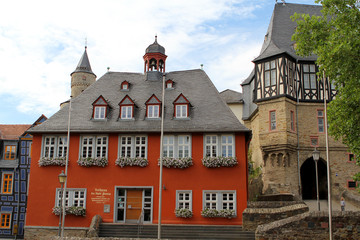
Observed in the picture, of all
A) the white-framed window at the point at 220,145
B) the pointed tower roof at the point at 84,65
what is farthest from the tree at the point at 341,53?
the pointed tower roof at the point at 84,65

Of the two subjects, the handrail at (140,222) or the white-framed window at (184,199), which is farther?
the white-framed window at (184,199)

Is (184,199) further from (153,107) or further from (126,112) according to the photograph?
(126,112)

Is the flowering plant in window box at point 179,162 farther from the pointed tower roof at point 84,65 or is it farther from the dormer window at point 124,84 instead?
the pointed tower roof at point 84,65

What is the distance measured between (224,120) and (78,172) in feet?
31.4

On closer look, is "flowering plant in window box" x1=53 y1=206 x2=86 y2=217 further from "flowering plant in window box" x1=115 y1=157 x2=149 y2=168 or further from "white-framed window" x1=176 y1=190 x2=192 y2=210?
"white-framed window" x1=176 y1=190 x2=192 y2=210

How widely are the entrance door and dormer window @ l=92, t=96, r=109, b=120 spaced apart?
17.1 feet

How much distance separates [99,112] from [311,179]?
19958 millimetres

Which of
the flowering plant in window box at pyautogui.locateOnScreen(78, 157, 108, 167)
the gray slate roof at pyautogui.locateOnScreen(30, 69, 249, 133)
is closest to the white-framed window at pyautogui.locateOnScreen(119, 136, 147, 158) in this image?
the gray slate roof at pyautogui.locateOnScreen(30, 69, 249, 133)

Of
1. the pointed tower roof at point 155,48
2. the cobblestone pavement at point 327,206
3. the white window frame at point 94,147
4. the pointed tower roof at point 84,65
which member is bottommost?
the cobblestone pavement at point 327,206

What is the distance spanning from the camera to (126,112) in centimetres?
2680

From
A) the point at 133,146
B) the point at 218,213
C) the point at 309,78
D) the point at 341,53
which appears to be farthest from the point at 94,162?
the point at 309,78

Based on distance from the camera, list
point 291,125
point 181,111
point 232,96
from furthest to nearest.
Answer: point 232,96 < point 291,125 < point 181,111

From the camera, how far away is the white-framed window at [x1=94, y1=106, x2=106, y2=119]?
2688 cm

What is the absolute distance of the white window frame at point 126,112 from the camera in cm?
2669
